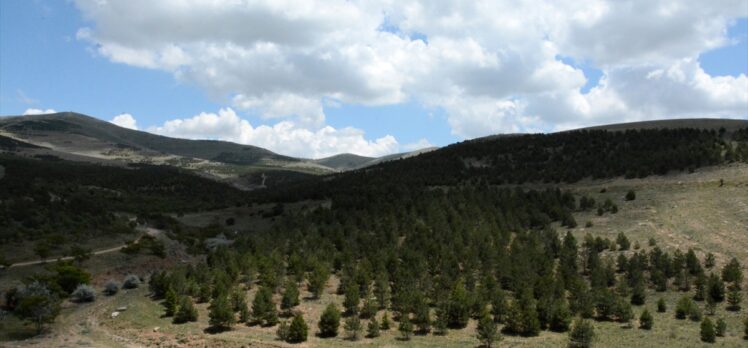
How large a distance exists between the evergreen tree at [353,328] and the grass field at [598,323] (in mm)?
557

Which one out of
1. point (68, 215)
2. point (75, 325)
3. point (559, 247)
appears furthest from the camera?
point (68, 215)

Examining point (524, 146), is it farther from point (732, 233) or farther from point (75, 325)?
point (75, 325)

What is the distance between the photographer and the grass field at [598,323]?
2727 cm

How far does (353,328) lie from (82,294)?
21250 mm

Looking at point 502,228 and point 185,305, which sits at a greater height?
point 502,228

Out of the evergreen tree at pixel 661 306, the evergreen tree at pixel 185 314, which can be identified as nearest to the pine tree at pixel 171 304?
the evergreen tree at pixel 185 314

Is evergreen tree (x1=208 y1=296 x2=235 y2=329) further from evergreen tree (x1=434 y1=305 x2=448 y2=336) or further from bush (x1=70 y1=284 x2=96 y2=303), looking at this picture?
bush (x1=70 y1=284 x2=96 y2=303)

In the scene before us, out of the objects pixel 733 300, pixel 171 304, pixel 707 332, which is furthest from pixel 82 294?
pixel 733 300

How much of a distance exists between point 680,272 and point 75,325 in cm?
3866

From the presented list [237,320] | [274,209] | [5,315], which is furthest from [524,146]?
[5,315]

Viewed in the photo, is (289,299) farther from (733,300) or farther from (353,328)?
(733,300)

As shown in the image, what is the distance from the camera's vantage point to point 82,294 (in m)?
36.6

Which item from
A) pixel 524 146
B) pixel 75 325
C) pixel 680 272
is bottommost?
pixel 75 325

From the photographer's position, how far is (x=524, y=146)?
10375 centimetres
